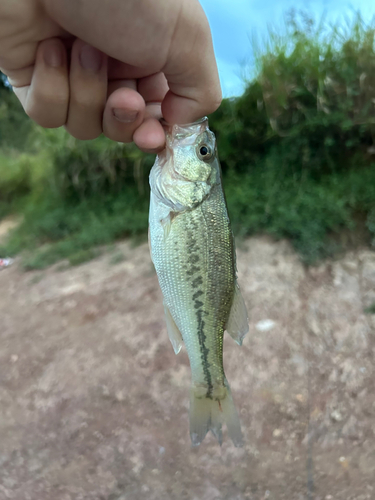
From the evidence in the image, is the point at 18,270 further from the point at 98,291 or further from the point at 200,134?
the point at 200,134

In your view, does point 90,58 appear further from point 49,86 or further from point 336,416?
point 336,416

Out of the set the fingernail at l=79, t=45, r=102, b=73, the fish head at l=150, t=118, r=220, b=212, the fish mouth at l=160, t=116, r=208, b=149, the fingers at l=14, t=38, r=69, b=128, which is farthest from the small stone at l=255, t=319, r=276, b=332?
the fingernail at l=79, t=45, r=102, b=73

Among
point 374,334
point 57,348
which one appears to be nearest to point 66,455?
point 57,348

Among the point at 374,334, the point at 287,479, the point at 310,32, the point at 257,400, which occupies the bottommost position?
the point at 287,479

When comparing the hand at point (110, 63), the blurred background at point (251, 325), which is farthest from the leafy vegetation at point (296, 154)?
the hand at point (110, 63)

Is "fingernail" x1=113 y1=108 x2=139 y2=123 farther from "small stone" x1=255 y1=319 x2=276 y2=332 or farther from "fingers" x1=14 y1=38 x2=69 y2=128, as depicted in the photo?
"small stone" x1=255 y1=319 x2=276 y2=332

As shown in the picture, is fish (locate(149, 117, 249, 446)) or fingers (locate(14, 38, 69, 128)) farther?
fish (locate(149, 117, 249, 446))

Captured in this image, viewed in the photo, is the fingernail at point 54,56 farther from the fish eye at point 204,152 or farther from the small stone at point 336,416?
the small stone at point 336,416
